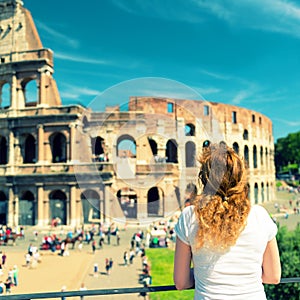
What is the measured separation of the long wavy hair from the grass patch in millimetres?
11588

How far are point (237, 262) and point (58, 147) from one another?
1102 inches

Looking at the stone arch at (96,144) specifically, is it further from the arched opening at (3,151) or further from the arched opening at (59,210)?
the arched opening at (3,151)

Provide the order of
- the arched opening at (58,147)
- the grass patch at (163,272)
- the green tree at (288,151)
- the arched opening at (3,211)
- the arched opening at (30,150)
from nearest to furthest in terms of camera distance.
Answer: the grass patch at (163,272), the arched opening at (3,211), the arched opening at (58,147), the arched opening at (30,150), the green tree at (288,151)

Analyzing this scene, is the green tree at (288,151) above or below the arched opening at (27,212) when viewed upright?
above

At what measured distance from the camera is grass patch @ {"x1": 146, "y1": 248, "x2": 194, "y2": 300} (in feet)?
41.8

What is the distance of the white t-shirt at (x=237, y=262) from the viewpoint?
6.01ft

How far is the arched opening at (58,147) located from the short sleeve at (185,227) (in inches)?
1031

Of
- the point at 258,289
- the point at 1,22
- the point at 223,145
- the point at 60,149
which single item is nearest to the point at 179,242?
the point at 258,289

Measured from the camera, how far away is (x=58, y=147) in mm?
28547

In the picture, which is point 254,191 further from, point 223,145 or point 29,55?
point 223,145

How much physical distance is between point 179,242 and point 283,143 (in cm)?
8581

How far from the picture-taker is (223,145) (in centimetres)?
203

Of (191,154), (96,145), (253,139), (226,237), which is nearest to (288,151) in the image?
(253,139)

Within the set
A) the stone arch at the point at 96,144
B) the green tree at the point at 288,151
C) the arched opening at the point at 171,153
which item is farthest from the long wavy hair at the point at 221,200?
the green tree at the point at 288,151
